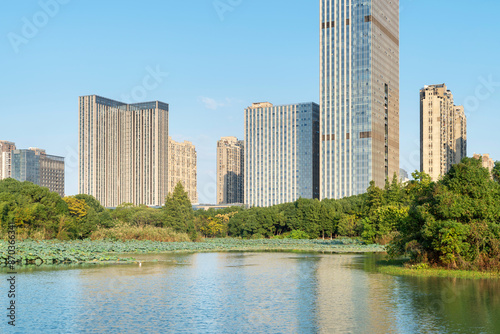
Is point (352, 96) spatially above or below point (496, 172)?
→ above

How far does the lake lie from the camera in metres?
23.1

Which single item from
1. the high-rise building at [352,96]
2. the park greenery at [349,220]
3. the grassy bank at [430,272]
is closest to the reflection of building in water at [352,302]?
the grassy bank at [430,272]

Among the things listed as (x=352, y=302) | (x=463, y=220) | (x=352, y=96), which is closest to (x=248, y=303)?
(x=352, y=302)

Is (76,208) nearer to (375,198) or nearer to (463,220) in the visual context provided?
(375,198)

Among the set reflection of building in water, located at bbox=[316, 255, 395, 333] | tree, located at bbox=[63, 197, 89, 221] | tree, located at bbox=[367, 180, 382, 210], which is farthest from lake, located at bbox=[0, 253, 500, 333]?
tree, located at bbox=[63, 197, 89, 221]

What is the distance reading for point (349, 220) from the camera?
118000mm

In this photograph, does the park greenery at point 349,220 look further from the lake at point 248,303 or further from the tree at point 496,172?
the lake at point 248,303

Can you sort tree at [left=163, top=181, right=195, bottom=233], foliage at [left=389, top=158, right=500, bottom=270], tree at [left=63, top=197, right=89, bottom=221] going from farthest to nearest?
tree at [left=163, top=181, right=195, bottom=233], tree at [left=63, top=197, right=89, bottom=221], foliage at [left=389, top=158, right=500, bottom=270]

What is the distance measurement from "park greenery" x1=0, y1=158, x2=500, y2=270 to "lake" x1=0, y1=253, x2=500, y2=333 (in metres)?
4.34

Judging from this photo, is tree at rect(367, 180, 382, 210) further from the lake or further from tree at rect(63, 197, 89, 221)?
tree at rect(63, 197, 89, 221)

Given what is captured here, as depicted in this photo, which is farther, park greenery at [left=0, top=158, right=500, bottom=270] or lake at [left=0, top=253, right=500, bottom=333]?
park greenery at [left=0, top=158, right=500, bottom=270]

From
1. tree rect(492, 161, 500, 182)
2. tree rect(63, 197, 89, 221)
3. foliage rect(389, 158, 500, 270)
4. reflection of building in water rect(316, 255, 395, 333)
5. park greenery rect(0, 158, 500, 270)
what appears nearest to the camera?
reflection of building in water rect(316, 255, 395, 333)

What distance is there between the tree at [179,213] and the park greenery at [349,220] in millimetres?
204

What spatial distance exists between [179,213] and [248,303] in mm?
79552
